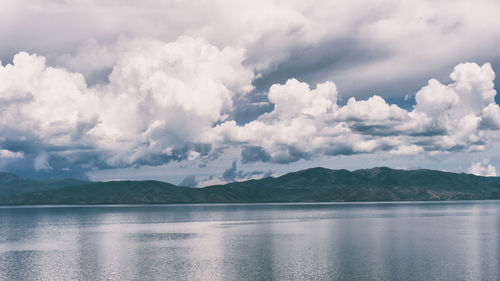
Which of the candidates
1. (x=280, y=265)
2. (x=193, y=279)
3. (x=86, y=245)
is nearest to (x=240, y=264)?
(x=280, y=265)

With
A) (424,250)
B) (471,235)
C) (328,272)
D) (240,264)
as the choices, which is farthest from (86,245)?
(471,235)

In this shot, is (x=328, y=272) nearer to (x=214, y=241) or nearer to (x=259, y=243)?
(x=259, y=243)

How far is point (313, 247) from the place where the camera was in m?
139

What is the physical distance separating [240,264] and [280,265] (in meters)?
10.2

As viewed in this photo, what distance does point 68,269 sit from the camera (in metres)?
106

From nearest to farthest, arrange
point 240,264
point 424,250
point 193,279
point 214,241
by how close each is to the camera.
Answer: point 193,279 → point 240,264 → point 424,250 → point 214,241

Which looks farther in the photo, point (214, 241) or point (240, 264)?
point (214, 241)

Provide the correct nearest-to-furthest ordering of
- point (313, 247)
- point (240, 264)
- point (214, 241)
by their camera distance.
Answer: point (240, 264), point (313, 247), point (214, 241)

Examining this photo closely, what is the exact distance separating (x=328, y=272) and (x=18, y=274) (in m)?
70.2

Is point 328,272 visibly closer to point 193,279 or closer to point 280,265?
point 280,265

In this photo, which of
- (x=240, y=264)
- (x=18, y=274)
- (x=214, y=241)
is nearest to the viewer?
(x=18, y=274)

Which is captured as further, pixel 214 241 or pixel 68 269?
pixel 214 241

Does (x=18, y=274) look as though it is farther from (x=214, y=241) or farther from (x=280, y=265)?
(x=214, y=241)

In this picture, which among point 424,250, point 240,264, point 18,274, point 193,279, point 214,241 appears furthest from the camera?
point 214,241
